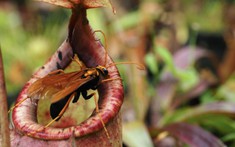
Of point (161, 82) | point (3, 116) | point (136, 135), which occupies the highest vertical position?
point (3, 116)

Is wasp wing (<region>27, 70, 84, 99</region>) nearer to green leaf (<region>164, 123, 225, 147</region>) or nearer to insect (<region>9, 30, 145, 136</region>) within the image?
insect (<region>9, 30, 145, 136</region>)

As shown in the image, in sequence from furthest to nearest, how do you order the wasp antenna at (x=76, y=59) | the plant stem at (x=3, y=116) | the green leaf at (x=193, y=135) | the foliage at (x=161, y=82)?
the foliage at (x=161, y=82) → the green leaf at (x=193, y=135) → the wasp antenna at (x=76, y=59) → the plant stem at (x=3, y=116)

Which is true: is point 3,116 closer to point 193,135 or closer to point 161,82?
point 193,135

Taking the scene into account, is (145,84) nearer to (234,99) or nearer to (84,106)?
(234,99)

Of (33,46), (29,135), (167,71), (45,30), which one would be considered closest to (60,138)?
(29,135)

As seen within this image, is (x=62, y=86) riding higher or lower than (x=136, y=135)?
higher

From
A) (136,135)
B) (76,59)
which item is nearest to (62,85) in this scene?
(76,59)

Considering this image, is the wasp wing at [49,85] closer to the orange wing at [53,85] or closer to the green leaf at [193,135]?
the orange wing at [53,85]

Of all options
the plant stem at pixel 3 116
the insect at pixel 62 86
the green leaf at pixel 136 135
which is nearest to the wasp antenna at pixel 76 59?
the insect at pixel 62 86
